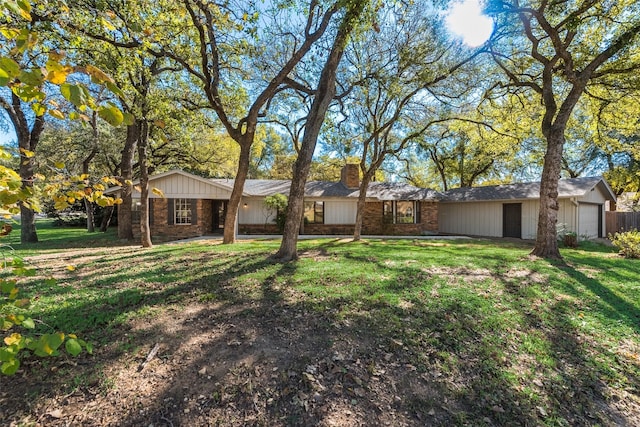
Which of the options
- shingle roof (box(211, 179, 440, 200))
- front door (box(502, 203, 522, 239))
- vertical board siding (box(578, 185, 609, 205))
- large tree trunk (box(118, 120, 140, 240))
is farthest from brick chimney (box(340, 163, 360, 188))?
large tree trunk (box(118, 120, 140, 240))

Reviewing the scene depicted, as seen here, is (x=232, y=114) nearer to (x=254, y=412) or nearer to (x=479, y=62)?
(x=479, y=62)

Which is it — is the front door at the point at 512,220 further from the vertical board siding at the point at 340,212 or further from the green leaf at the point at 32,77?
the green leaf at the point at 32,77

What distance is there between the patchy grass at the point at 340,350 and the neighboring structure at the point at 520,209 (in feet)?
34.5

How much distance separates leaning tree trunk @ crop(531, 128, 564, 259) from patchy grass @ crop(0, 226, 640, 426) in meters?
2.24

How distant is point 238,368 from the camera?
3.08 m

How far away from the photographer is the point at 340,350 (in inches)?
136

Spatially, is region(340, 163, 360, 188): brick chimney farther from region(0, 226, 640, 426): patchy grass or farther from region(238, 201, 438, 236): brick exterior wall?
region(0, 226, 640, 426): patchy grass

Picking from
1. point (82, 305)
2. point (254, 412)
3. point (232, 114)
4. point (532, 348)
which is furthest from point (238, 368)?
point (232, 114)

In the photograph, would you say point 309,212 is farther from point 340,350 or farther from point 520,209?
point 340,350

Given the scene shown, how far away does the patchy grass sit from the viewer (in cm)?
269

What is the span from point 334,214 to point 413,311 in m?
13.1

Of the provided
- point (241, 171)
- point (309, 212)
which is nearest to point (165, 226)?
point (241, 171)

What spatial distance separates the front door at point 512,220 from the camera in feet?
53.5

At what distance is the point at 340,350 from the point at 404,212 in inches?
603
